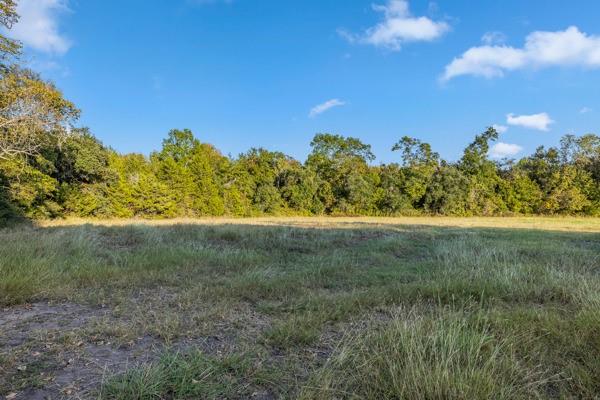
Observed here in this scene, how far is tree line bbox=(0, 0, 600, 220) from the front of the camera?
22.1 metres

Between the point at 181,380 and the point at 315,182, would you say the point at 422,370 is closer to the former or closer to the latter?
the point at 181,380

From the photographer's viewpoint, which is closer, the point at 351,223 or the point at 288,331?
the point at 288,331

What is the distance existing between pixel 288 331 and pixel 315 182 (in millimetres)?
28331

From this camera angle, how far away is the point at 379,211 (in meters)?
31.6

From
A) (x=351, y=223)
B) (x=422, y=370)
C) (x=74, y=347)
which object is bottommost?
(x=351, y=223)

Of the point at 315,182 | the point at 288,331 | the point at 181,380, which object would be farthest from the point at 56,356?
the point at 315,182

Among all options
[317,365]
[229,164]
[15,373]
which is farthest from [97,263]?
[229,164]

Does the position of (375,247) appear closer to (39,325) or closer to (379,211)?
(39,325)

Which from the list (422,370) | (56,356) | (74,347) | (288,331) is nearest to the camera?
(422,370)

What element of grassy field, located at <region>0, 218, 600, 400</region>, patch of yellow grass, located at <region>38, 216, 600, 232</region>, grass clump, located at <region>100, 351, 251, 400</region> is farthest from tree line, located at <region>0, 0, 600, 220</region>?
grass clump, located at <region>100, 351, 251, 400</region>

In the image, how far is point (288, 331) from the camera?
308cm

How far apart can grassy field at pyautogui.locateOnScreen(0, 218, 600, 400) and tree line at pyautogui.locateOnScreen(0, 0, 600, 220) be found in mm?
17913

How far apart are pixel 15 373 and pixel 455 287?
4.34 meters

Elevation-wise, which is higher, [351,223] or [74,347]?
[74,347]
